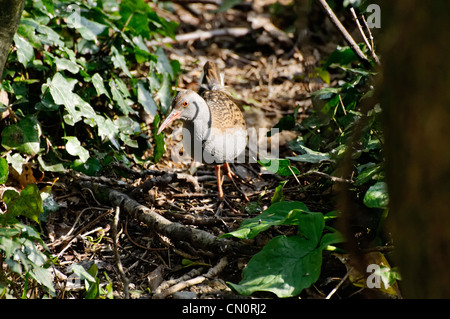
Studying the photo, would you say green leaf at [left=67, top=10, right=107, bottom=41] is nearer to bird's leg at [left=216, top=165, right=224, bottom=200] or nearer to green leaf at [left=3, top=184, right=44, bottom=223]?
bird's leg at [left=216, top=165, right=224, bottom=200]

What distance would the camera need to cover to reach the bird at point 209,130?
4.83 meters

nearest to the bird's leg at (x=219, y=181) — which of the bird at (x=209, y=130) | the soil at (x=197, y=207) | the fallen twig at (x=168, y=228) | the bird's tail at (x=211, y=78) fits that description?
the bird at (x=209, y=130)

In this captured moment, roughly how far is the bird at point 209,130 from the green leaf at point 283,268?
1.47 meters

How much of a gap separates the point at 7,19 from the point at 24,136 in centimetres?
124

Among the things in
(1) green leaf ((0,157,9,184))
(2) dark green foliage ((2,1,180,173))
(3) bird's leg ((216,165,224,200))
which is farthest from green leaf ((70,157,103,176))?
(3) bird's leg ((216,165,224,200))

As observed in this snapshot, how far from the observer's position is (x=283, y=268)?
10.6ft

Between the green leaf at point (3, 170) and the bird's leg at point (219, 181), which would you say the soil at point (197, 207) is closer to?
the bird's leg at point (219, 181)

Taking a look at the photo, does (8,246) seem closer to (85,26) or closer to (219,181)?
(219,181)

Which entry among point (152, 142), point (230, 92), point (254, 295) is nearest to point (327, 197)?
point (254, 295)

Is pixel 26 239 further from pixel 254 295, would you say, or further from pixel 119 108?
pixel 119 108

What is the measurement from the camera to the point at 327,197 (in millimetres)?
4301

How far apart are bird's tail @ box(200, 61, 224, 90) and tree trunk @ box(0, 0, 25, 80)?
2987mm

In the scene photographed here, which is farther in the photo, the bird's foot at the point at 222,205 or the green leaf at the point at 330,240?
the bird's foot at the point at 222,205

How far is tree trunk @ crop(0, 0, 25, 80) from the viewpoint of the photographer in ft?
10.2
